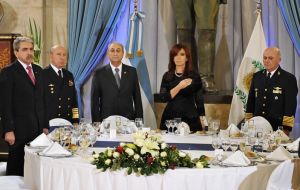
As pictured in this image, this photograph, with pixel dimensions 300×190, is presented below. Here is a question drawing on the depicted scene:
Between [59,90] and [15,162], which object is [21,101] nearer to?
[15,162]

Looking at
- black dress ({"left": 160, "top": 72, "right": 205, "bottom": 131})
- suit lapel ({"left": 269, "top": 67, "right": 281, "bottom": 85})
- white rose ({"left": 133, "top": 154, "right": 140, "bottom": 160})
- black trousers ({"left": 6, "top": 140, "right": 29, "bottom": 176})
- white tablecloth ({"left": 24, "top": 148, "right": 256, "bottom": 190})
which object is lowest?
black trousers ({"left": 6, "top": 140, "right": 29, "bottom": 176})

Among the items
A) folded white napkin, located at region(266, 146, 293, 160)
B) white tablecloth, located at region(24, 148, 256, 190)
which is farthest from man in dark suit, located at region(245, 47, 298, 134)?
white tablecloth, located at region(24, 148, 256, 190)

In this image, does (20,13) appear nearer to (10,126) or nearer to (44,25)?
(44,25)

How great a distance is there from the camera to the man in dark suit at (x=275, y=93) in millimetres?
4914

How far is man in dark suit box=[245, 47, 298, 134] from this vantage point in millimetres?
4914

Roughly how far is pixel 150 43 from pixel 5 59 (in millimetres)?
1678

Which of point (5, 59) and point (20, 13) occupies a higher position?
point (20, 13)

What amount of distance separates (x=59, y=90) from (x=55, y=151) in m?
1.80

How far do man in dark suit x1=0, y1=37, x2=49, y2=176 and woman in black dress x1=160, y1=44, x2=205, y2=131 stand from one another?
111cm

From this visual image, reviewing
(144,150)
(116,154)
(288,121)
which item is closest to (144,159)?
(144,150)

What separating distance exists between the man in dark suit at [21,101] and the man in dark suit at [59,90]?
23.1 inches

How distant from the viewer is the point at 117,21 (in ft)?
21.3

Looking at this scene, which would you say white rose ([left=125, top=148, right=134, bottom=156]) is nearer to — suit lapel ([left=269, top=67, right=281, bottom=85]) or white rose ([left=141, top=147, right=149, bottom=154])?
white rose ([left=141, top=147, right=149, bottom=154])

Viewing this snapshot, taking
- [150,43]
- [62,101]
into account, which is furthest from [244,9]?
[62,101]
